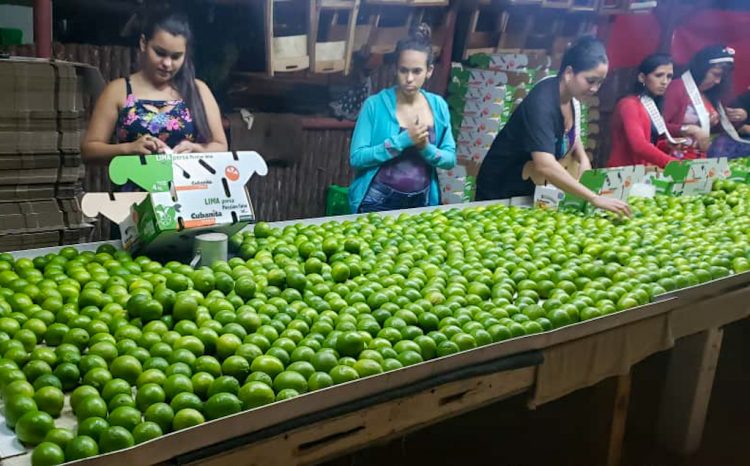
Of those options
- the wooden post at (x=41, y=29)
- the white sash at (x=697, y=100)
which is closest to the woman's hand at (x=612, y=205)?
the wooden post at (x=41, y=29)

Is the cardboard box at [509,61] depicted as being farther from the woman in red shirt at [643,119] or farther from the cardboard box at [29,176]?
the cardboard box at [29,176]

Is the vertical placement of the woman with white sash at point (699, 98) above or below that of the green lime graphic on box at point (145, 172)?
above

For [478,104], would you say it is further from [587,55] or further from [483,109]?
[587,55]

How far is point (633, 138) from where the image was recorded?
6.03 metres

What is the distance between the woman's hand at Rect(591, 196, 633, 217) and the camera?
3.89 meters

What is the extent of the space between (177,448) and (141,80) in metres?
2.83

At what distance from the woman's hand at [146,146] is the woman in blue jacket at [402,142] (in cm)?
123

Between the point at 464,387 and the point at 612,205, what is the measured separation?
208cm

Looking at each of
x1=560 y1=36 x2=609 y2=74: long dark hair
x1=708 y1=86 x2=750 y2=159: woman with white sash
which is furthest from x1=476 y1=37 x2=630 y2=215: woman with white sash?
x1=708 y1=86 x2=750 y2=159: woman with white sash

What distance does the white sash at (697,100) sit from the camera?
704 centimetres

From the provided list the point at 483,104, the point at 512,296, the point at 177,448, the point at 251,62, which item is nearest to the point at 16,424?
the point at 177,448

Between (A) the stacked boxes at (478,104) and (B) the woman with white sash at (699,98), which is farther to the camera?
(B) the woman with white sash at (699,98)

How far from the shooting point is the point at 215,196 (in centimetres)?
268

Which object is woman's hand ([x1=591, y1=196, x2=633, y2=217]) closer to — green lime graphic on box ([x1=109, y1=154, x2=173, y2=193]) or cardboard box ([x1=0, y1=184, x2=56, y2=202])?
green lime graphic on box ([x1=109, y1=154, x2=173, y2=193])
